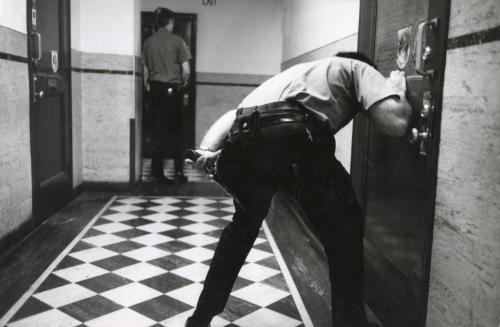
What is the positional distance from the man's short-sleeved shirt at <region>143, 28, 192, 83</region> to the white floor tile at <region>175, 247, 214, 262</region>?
103 inches

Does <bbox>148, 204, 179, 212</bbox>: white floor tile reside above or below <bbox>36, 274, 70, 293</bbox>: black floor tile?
above

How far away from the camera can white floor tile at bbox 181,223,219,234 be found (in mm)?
3779

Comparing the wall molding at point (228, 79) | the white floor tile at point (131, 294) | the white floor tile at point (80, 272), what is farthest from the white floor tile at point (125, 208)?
the wall molding at point (228, 79)

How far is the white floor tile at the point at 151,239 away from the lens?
3.45 m

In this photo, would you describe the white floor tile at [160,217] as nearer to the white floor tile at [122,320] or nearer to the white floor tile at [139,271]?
the white floor tile at [139,271]

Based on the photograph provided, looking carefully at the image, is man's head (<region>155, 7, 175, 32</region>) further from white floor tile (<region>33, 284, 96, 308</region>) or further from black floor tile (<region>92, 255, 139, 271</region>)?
white floor tile (<region>33, 284, 96, 308</region>)

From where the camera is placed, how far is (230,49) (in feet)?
25.7

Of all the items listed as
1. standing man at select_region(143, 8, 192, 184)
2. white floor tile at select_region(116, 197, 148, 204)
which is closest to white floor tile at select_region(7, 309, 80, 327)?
white floor tile at select_region(116, 197, 148, 204)

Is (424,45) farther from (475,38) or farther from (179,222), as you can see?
(179,222)

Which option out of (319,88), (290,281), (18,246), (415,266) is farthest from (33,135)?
(415,266)

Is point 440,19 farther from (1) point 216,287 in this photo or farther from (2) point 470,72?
(1) point 216,287

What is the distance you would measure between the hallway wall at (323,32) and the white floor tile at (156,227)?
1.38 metres

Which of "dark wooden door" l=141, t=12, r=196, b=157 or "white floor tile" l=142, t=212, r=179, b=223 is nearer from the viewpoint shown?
"white floor tile" l=142, t=212, r=179, b=223

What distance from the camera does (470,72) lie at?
4.91 ft
